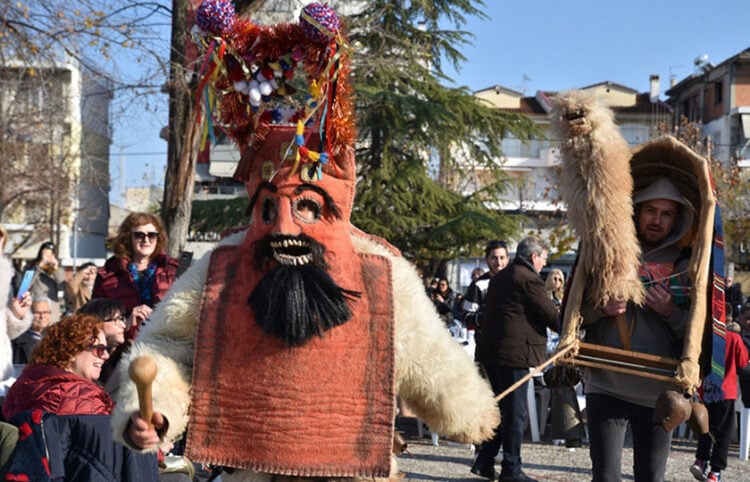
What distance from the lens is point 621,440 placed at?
4254mm

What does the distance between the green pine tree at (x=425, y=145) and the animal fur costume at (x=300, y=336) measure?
1587cm

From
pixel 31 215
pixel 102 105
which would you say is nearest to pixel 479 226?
pixel 102 105

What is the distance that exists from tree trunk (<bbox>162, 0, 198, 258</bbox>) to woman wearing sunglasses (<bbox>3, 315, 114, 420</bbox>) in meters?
5.54

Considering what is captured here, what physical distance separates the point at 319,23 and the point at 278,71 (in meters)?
0.27

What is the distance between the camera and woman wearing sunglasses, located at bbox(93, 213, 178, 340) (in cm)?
616

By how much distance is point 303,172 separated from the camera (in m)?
3.59

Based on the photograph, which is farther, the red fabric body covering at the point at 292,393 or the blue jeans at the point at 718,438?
the blue jeans at the point at 718,438

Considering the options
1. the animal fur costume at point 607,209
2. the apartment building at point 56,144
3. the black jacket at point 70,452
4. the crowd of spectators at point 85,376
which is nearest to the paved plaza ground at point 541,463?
the crowd of spectators at point 85,376

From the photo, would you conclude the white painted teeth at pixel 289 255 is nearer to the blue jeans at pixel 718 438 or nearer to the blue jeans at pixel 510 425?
the blue jeans at pixel 510 425

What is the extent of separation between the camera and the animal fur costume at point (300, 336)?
11.3 feet

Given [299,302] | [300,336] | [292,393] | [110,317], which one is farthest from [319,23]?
[110,317]

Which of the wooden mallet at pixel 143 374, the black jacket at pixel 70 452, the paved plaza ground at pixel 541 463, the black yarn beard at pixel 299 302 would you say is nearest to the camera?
the wooden mallet at pixel 143 374

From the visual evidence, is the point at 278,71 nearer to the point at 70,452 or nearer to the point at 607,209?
the point at 607,209

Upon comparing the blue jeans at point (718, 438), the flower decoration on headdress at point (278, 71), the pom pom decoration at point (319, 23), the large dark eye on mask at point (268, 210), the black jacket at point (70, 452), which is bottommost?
the blue jeans at point (718, 438)
